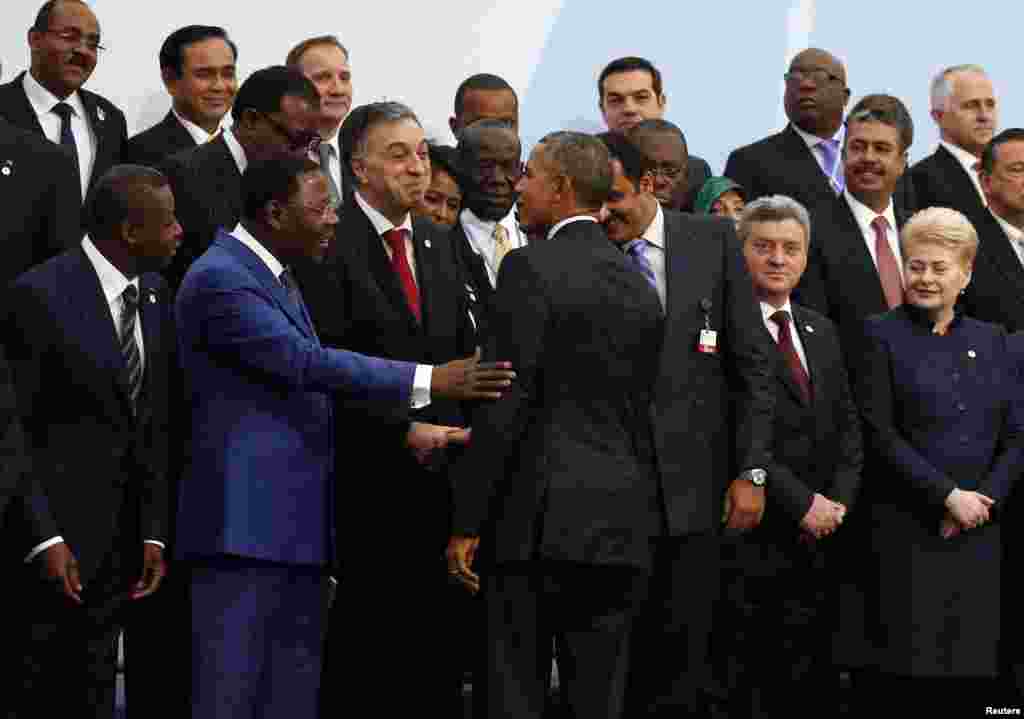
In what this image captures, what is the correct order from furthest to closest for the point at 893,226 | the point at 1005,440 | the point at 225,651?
the point at 893,226 → the point at 1005,440 → the point at 225,651

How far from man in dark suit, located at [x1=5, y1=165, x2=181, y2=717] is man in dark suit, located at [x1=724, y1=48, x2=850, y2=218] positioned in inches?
88.3

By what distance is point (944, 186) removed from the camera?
620 cm

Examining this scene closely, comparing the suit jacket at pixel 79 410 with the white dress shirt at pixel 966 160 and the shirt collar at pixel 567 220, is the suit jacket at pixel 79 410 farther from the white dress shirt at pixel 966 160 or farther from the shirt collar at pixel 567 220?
the white dress shirt at pixel 966 160

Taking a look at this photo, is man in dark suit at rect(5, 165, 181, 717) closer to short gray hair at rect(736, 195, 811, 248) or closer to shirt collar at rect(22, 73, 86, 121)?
shirt collar at rect(22, 73, 86, 121)

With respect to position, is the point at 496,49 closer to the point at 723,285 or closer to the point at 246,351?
the point at 723,285

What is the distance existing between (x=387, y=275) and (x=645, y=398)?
2.67 ft

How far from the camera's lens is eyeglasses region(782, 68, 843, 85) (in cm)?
633

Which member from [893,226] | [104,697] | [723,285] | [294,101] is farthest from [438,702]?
[893,226]

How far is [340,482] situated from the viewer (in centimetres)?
488

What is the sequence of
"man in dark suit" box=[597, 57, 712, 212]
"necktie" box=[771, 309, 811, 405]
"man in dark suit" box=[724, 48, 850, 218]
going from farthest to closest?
1. "man in dark suit" box=[597, 57, 712, 212]
2. "man in dark suit" box=[724, 48, 850, 218]
3. "necktie" box=[771, 309, 811, 405]

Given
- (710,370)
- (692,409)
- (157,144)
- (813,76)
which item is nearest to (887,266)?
(813,76)

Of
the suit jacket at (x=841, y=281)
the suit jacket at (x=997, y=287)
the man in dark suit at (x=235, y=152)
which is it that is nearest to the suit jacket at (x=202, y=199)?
the man in dark suit at (x=235, y=152)

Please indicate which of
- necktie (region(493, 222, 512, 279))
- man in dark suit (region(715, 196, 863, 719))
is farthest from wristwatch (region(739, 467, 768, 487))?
necktie (region(493, 222, 512, 279))

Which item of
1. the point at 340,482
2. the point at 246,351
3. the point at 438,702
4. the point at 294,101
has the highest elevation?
the point at 294,101
